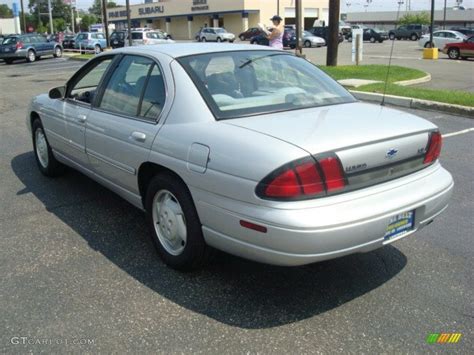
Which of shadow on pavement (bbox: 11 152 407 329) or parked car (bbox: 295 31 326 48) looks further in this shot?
parked car (bbox: 295 31 326 48)

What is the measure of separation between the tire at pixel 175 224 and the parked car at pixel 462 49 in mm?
27064

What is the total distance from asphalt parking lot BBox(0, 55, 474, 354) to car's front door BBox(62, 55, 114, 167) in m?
0.65

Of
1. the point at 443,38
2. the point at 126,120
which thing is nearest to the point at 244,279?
the point at 126,120

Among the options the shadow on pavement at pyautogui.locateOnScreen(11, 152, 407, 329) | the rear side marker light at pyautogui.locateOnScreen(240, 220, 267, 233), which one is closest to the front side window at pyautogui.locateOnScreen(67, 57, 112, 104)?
the shadow on pavement at pyautogui.locateOnScreen(11, 152, 407, 329)

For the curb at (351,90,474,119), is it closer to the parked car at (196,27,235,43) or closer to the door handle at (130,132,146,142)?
the door handle at (130,132,146,142)

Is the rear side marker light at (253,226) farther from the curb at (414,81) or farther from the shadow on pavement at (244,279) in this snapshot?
the curb at (414,81)

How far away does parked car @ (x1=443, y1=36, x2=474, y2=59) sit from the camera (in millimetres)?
26719

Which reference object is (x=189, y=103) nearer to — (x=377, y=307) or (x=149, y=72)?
(x=149, y=72)

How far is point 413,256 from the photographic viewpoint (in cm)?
390

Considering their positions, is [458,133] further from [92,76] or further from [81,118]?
[81,118]

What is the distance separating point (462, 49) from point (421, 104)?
19.5 meters

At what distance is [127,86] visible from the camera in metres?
4.28

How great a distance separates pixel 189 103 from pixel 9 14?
575ft

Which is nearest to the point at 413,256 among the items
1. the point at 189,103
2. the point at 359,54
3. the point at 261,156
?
the point at 261,156
